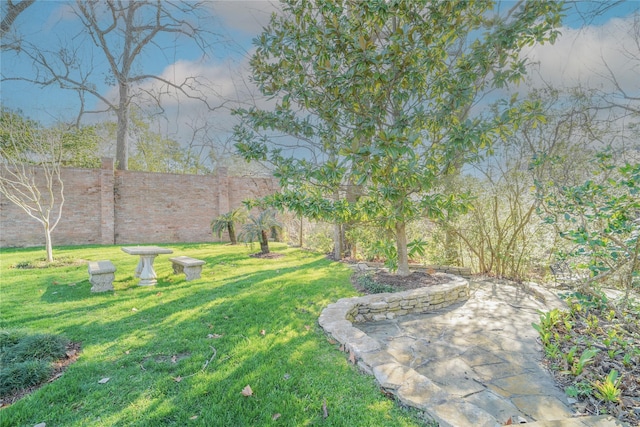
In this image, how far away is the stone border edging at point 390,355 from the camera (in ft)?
5.69

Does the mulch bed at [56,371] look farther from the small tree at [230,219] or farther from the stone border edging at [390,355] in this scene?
the small tree at [230,219]

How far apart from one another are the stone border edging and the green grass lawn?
0.35 ft

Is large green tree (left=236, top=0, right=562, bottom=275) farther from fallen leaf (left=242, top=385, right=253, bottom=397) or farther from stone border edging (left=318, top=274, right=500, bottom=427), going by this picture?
fallen leaf (left=242, top=385, right=253, bottom=397)

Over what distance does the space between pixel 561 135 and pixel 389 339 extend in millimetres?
4616

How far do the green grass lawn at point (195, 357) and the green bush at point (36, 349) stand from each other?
215mm

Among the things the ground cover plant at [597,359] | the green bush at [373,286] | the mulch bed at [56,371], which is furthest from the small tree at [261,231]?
the ground cover plant at [597,359]

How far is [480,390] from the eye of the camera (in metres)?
2.21

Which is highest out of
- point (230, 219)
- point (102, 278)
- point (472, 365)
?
point (230, 219)

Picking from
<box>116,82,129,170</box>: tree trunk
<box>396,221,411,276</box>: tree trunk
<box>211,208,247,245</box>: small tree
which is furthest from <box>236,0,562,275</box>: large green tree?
<box>116,82,129,170</box>: tree trunk

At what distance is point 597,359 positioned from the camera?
2.39 metres

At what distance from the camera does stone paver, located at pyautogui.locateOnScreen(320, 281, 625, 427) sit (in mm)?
1823

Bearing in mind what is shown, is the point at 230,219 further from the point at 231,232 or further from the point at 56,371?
the point at 56,371

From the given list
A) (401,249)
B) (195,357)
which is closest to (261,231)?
(401,249)

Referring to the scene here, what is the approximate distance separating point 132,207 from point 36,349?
31.2 ft
